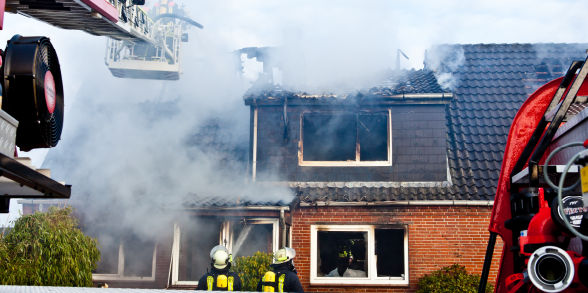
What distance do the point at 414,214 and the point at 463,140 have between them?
2.60 metres

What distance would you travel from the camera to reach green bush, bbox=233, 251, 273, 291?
10438 millimetres

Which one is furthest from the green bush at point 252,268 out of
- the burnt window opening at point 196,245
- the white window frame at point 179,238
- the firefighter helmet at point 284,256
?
the firefighter helmet at point 284,256

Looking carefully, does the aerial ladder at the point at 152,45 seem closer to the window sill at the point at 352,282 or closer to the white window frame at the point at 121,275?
the white window frame at the point at 121,275

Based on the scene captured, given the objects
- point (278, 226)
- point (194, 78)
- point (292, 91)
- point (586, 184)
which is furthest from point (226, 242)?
point (586, 184)

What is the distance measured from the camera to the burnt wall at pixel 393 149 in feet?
41.8

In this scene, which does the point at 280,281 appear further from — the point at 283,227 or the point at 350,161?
the point at 350,161

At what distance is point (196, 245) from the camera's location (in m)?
13.1

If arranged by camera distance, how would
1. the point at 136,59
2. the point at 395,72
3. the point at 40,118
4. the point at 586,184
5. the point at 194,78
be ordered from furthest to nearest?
the point at 194,78 → the point at 136,59 → the point at 395,72 → the point at 40,118 → the point at 586,184

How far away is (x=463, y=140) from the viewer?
13.5 m

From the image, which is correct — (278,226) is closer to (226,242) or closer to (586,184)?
(226,242)

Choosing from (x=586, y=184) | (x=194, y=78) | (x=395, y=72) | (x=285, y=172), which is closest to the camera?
(x=586, y=184)

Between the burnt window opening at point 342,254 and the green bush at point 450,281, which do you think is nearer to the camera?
the green bush at point 450,281

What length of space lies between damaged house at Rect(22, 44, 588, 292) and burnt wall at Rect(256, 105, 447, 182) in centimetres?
2

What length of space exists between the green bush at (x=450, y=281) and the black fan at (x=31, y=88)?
9027 millimetres
